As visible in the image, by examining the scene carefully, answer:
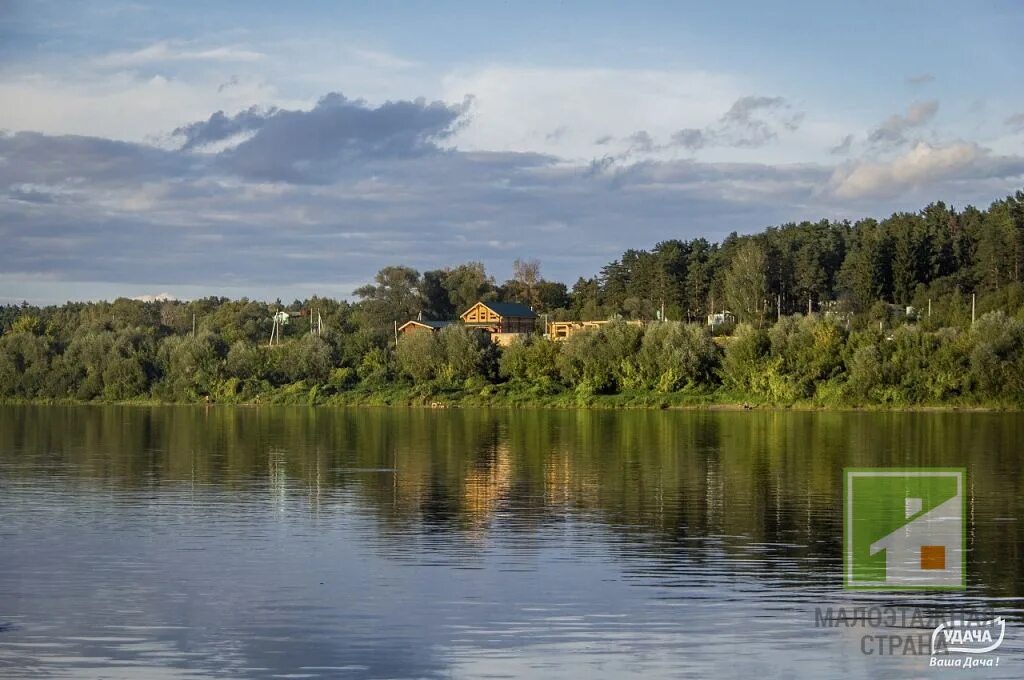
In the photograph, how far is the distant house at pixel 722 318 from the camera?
11293 centimetres

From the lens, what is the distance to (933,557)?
21875 mm

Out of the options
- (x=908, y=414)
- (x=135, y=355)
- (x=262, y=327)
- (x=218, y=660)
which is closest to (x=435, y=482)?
(x=218, y=660)

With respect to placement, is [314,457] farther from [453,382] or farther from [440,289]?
[440,289]

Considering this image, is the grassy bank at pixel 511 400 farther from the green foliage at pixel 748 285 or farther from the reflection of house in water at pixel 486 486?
the reflection of house in water at pixel 486 486

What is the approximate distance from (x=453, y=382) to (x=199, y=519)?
7096 cm

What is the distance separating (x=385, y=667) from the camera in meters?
14.9

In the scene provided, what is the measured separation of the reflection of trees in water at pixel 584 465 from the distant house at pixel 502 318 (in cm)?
5644

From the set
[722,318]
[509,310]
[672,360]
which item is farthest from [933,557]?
[509,310]

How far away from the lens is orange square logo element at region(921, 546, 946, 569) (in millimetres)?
21094

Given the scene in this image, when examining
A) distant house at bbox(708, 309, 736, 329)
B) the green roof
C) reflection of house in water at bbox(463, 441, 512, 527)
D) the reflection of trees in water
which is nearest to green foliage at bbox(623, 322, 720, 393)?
the reflection of trees in water

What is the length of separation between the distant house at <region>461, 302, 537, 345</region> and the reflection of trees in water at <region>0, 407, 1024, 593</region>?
56441 millimetres

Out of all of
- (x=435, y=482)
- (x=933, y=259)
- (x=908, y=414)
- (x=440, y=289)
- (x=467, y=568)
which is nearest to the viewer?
(x=467, y=568)

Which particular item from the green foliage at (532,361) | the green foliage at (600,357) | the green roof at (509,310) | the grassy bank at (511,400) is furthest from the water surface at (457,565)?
the green roof at (509,310)

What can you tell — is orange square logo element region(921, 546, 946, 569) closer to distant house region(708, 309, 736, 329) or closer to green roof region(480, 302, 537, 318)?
distant house region(708, 309, 736, 329)
